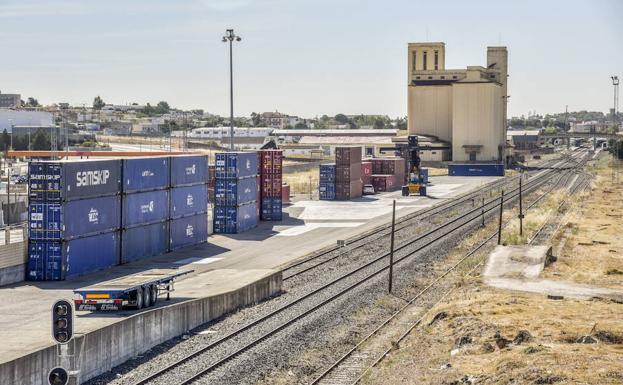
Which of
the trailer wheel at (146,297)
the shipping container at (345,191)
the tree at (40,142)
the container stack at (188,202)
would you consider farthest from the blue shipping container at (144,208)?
the tree at (40,142)

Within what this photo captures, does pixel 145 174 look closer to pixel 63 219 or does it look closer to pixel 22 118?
pixel 63 219

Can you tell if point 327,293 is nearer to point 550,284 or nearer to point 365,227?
point 550,284

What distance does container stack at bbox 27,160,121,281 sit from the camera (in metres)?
37.5

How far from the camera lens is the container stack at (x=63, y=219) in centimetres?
3753

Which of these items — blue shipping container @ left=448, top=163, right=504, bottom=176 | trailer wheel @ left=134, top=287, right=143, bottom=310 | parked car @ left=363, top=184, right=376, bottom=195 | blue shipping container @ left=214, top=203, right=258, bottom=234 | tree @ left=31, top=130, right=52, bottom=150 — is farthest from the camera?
blue shipping container @ left=448, top=163, right=504, bottom=176

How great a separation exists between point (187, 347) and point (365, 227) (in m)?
36.0

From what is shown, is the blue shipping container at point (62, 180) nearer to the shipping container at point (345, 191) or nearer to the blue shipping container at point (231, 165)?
the blue shipping container at point (231, 165)

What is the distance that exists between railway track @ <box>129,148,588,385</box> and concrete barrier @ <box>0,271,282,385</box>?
1451 millimetres

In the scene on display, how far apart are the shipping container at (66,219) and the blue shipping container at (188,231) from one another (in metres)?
8.07

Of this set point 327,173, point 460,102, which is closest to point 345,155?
point 327,173

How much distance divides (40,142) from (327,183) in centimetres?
4254

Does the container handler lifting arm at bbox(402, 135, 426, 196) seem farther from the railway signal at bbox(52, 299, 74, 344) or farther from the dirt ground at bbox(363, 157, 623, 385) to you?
the railway signal at bbox(52, 299, 74, 344)

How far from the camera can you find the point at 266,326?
3041 cm

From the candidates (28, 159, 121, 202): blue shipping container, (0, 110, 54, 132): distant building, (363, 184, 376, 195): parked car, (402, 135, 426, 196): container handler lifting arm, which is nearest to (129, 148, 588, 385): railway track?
(28, 159, 121, 202): blue shipping container
